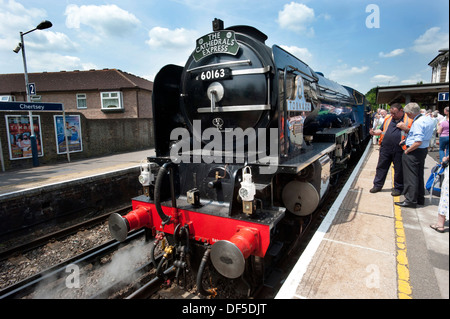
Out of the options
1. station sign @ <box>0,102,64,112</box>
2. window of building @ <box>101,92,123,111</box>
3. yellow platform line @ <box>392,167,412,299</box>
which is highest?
window of building @ <box>101,92,123,111</box>

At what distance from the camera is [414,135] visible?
3.88 meters

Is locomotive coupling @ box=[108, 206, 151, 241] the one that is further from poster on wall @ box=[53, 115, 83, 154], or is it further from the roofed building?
the roofed building

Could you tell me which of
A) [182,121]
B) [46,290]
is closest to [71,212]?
[46,290]

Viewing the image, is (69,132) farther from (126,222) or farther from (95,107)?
(95,107)

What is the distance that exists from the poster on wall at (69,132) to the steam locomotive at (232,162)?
27.9 feet

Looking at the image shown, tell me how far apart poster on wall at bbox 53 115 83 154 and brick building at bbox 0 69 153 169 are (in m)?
0.08

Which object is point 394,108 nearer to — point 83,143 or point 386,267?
point 386,267

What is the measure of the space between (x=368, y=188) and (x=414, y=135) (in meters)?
1.64

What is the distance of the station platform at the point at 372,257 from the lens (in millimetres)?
2170

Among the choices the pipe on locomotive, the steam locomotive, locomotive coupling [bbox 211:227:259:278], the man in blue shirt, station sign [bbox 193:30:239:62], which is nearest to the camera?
locomotive coupling [bbox 211:227:259:278]

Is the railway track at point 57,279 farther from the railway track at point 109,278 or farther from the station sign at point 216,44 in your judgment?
the station sign at point 216,44

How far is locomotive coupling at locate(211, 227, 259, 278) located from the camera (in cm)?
241

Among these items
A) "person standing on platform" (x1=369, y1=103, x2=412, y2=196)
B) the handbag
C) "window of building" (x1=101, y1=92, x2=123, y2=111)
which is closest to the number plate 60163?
"person standing on platform" (x1=369, y1=103, x2=412, y2=196)

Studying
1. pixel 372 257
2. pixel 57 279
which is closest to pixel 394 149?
pixel 372 257
